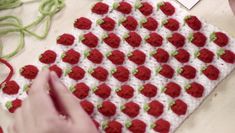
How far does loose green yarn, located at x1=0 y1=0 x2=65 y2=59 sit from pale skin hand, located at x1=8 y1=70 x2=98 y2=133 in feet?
0.70

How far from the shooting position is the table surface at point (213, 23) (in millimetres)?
748

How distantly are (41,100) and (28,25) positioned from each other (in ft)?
0.89

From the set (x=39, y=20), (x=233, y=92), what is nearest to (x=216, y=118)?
(x=233, y=92)

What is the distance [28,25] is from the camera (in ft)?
2.77

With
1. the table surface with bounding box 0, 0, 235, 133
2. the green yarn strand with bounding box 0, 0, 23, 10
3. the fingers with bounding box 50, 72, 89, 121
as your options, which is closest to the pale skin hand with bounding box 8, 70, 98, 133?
the fingers with bounding box 50, 72, 89, 121

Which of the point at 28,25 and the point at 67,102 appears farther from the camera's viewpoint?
the point at 28,25

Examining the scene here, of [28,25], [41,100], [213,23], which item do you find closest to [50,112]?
[41,100]

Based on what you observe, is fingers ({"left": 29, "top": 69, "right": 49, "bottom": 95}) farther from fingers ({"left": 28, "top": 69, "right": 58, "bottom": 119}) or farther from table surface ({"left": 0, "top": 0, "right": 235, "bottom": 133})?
table surface ({"left": 0, "top": 0, "right": 235, "bottom": 133})

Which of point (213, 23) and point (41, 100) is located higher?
point (213, 23)

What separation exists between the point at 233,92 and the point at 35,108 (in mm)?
387

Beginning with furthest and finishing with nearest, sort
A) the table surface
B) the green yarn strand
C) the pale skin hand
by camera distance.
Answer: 1. the green yarn strand
2. the table surface
3. the pale skin hand

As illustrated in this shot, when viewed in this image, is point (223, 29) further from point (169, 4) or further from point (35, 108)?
point (35, 108)

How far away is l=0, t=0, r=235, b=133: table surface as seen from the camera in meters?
0.75

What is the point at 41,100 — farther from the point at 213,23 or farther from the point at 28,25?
the point at 213,23
